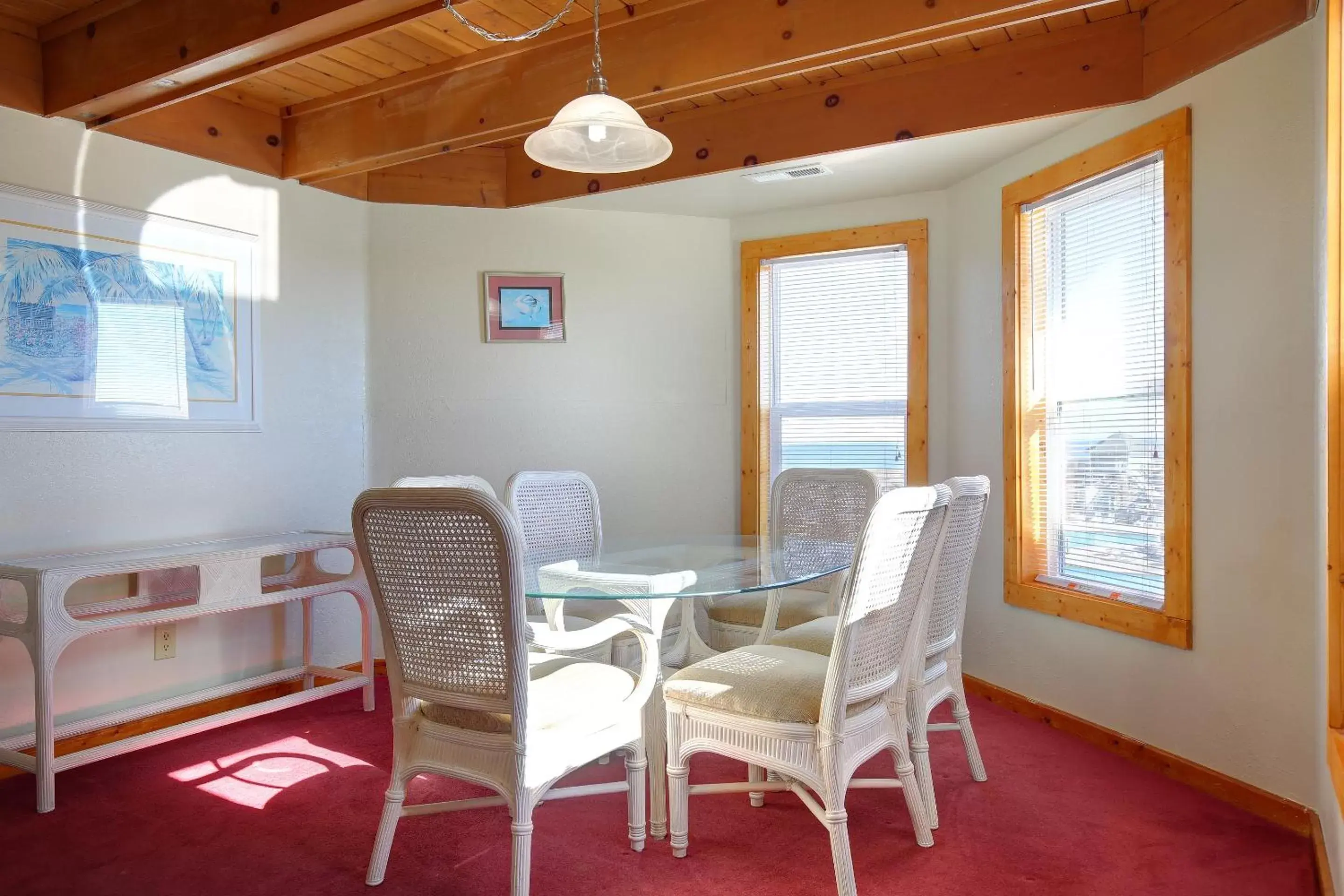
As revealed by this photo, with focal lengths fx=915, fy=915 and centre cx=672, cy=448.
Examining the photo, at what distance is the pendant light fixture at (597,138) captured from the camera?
7.38ft

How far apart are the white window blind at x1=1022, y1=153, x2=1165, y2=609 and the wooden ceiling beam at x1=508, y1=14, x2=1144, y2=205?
353mm

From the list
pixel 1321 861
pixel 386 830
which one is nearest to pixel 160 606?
pixel 386 830

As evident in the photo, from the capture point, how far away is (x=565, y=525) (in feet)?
11.6

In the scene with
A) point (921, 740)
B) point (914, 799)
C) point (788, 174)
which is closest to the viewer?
point (914, 799)

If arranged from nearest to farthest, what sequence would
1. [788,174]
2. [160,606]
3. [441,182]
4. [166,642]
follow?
[160,606]
[166,642]
[788,174]
[441,182]

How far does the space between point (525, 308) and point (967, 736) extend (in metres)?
2.72

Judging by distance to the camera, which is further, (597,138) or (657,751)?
(657,751)

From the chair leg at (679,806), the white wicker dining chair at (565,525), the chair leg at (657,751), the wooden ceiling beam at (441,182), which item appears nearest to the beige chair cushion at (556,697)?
the chair leg at (657,751)

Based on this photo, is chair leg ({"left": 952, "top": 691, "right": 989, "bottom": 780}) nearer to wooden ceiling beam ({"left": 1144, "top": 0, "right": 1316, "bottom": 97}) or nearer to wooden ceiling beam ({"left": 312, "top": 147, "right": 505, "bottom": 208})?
wooden ceiling beam ({"left": 1144, "top": 0, "right": 1316, "bottom": 97})

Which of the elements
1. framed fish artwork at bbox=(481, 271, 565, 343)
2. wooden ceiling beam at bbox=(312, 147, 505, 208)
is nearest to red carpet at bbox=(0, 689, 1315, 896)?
framed fish artwork at bbox=(481, 271, 565, 343)

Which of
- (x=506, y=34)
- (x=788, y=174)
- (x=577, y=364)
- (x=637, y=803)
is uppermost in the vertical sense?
(x=506, y=34)

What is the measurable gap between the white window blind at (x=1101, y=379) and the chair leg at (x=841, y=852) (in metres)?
1.61

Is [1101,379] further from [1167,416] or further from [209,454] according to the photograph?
[209,454]

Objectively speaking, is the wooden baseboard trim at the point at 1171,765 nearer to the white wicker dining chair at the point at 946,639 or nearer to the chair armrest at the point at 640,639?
the white wicker dining chair at the point at 946,639
